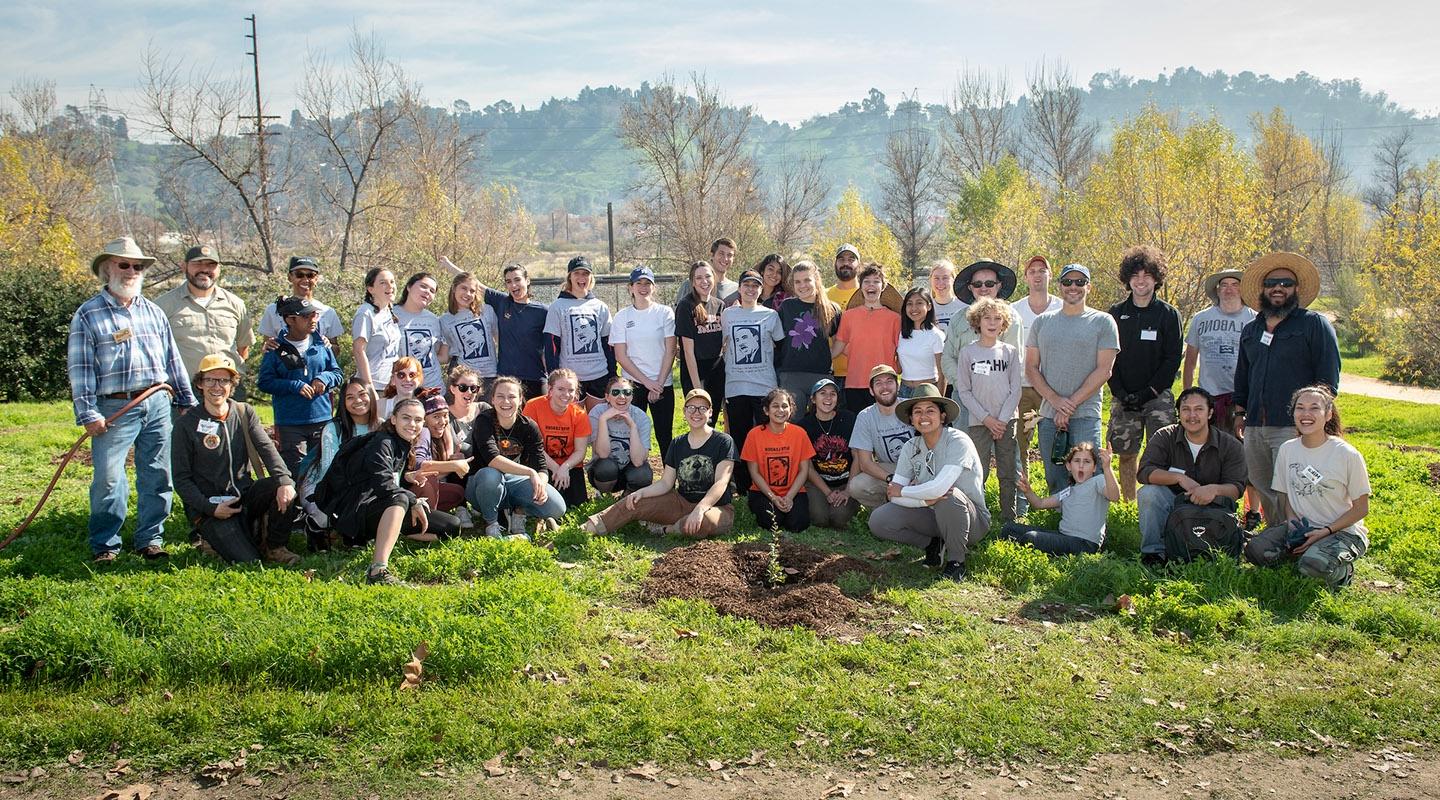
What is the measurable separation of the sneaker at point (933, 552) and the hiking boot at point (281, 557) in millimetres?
4508

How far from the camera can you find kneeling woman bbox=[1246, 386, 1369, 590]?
6262 millimetres

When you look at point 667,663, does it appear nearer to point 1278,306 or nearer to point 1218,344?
point 1278,306

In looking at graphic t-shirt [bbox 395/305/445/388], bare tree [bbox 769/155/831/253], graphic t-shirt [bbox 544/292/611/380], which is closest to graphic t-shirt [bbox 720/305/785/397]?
graphic t-shirt [bbox 544/292/611/380]

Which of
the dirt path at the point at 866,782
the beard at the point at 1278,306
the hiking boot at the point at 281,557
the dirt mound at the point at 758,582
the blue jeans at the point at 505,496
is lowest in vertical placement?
the dirt path at the point at 866,782

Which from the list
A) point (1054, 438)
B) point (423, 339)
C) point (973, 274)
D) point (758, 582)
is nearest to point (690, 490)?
point (758, 582)

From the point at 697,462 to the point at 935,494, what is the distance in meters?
1.94

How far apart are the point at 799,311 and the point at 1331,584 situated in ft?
14.8

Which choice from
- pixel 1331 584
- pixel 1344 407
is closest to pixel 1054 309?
pixel 1331 584

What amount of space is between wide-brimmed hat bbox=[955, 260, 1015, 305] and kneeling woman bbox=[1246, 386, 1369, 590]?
2808 mm

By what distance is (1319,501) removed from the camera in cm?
639

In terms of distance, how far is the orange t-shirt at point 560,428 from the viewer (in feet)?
27.0

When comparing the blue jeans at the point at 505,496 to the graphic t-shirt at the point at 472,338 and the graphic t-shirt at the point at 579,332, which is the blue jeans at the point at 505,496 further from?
the graphic t-shirt at the point at 472,338

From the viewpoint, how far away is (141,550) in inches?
275

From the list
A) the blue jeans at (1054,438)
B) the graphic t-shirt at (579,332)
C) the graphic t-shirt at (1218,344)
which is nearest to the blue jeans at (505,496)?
the graphic t-shirt at (579,332)
